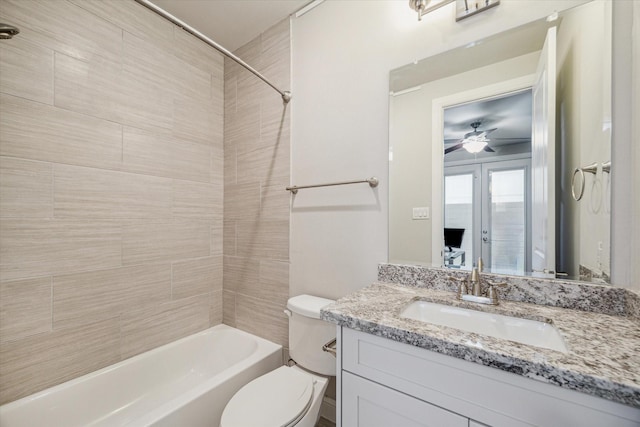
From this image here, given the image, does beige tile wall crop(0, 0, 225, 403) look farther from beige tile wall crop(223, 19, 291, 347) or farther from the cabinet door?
the cabinet door

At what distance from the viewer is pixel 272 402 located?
1124 mm

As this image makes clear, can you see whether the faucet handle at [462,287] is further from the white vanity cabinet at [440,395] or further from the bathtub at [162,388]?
the bathtub at [162,388]

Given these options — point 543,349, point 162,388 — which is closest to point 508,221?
point 543,349

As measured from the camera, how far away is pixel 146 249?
163cm

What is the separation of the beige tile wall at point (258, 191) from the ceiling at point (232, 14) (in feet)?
0.23

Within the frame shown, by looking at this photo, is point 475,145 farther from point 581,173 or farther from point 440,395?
point 440,395

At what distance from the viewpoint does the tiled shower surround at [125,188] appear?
3.97ft

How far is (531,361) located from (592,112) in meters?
0.92

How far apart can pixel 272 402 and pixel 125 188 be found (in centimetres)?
138

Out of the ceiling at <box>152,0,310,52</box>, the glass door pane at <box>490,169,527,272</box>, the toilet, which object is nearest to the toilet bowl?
the toilet

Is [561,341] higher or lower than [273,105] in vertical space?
lower

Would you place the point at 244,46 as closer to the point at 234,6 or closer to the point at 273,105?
the point at 234,6

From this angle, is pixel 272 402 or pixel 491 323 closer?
pixel 491 323

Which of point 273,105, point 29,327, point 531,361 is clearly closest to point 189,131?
point 273,105
